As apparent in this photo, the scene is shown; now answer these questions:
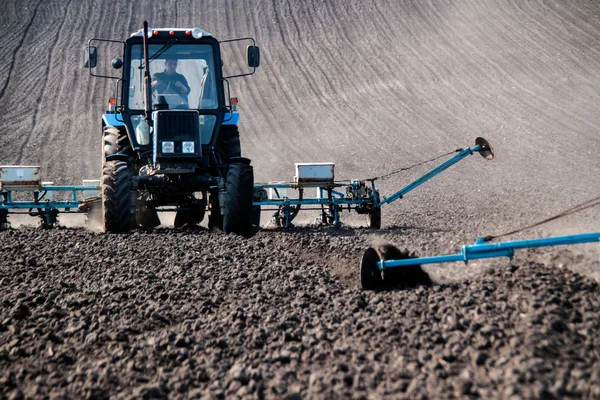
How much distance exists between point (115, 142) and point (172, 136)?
3.51ft

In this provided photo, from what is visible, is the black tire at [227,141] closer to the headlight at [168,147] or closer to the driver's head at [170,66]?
the driver's head at [170,66]

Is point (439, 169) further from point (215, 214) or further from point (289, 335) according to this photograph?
point (289, 335)

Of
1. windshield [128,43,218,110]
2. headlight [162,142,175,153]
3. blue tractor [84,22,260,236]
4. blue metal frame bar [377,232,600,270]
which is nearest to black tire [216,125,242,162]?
blue tractor [84,22,260,236]

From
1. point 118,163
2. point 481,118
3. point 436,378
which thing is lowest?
point 436,378

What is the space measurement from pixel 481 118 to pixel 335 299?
19.1 metres

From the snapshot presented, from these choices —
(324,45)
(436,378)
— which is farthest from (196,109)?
(324,45)

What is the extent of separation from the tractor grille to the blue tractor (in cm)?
1

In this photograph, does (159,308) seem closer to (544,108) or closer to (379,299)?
(379,299)

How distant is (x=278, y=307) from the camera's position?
5.29m

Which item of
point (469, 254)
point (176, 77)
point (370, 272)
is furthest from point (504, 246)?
point (176, 77)

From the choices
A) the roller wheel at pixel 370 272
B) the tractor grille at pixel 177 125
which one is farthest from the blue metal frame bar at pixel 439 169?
the roller wheel at pixel 370 272

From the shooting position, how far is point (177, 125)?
32.2 ft

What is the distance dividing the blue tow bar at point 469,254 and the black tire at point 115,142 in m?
5.22

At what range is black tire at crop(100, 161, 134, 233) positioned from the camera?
30.8ft
